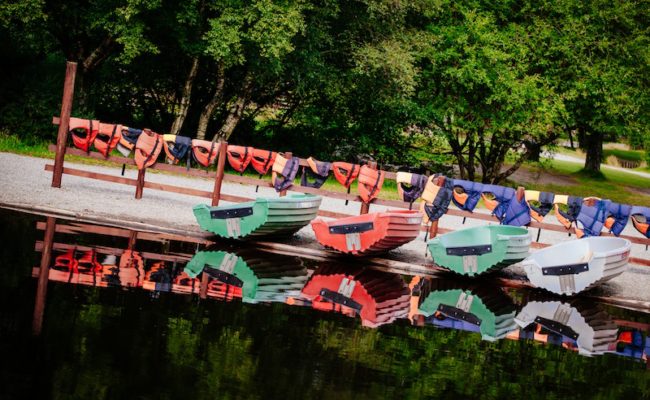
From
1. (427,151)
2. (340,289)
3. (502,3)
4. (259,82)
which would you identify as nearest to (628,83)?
(502,3)

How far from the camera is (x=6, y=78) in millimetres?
26172

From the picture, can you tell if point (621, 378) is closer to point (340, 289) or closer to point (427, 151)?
point (340, 289)

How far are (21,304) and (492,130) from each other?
2525 centimetres

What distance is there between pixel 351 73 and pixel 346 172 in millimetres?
10719

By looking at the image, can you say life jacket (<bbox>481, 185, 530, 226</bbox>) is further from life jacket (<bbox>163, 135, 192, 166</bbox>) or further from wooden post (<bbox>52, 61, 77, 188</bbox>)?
wooden post (<bbox>52, 61, 77, 188</bbox>)

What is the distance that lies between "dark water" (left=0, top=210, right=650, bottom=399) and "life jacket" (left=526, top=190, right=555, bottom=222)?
397cm

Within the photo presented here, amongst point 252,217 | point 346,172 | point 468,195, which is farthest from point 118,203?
point 468,195

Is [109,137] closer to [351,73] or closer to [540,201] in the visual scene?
[540,201]

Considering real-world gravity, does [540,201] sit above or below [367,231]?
above

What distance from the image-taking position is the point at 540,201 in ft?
60.5

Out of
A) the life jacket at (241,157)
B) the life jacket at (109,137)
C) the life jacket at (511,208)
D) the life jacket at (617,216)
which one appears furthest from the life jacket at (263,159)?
the life jacket at (617,216)

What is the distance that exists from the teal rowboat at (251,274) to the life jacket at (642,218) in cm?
748

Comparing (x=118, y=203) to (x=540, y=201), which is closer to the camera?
(x=118, y=203)

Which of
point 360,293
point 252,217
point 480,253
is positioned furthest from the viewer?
point 252,217
